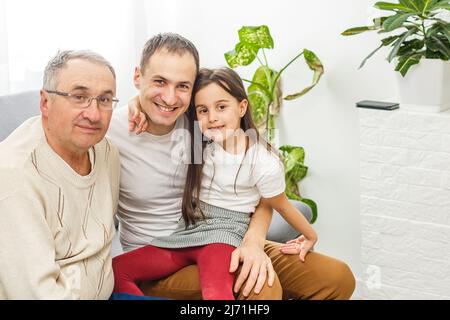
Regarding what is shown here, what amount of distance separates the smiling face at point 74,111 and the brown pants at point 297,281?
0.42 metres

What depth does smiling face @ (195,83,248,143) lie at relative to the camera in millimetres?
1880

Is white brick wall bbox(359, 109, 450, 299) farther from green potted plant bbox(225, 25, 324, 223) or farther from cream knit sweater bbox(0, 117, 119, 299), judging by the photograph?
cream knit sweater bbox(0, 117, 119, 299)

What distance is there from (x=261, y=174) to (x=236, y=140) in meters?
0.13

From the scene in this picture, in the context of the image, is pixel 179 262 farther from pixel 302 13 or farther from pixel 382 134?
pixel 302 13

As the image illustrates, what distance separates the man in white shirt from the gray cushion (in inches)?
13.7

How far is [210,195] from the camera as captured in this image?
190 centimetres

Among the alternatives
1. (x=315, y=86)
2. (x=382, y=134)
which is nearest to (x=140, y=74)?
(x=382, y=134)

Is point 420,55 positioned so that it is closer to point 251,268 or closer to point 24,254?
point 251,268

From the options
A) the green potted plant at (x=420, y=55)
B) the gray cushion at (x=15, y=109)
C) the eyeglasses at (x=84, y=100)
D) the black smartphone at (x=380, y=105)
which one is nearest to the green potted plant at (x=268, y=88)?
the black smartphone at (x=380, y=105)

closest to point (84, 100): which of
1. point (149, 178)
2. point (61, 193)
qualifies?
point (61, 193)

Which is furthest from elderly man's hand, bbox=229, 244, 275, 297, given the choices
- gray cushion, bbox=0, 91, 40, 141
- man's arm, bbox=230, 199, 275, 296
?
gray cushion, bbox=0, 91, 40, 141

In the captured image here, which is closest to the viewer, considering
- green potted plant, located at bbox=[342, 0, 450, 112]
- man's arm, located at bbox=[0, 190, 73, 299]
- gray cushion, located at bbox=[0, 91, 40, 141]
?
man's arm, located at bbox=[0, 190, 73, 299]

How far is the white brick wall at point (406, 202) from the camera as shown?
2502mm

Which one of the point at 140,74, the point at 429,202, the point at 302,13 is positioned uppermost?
the point at 302,13
